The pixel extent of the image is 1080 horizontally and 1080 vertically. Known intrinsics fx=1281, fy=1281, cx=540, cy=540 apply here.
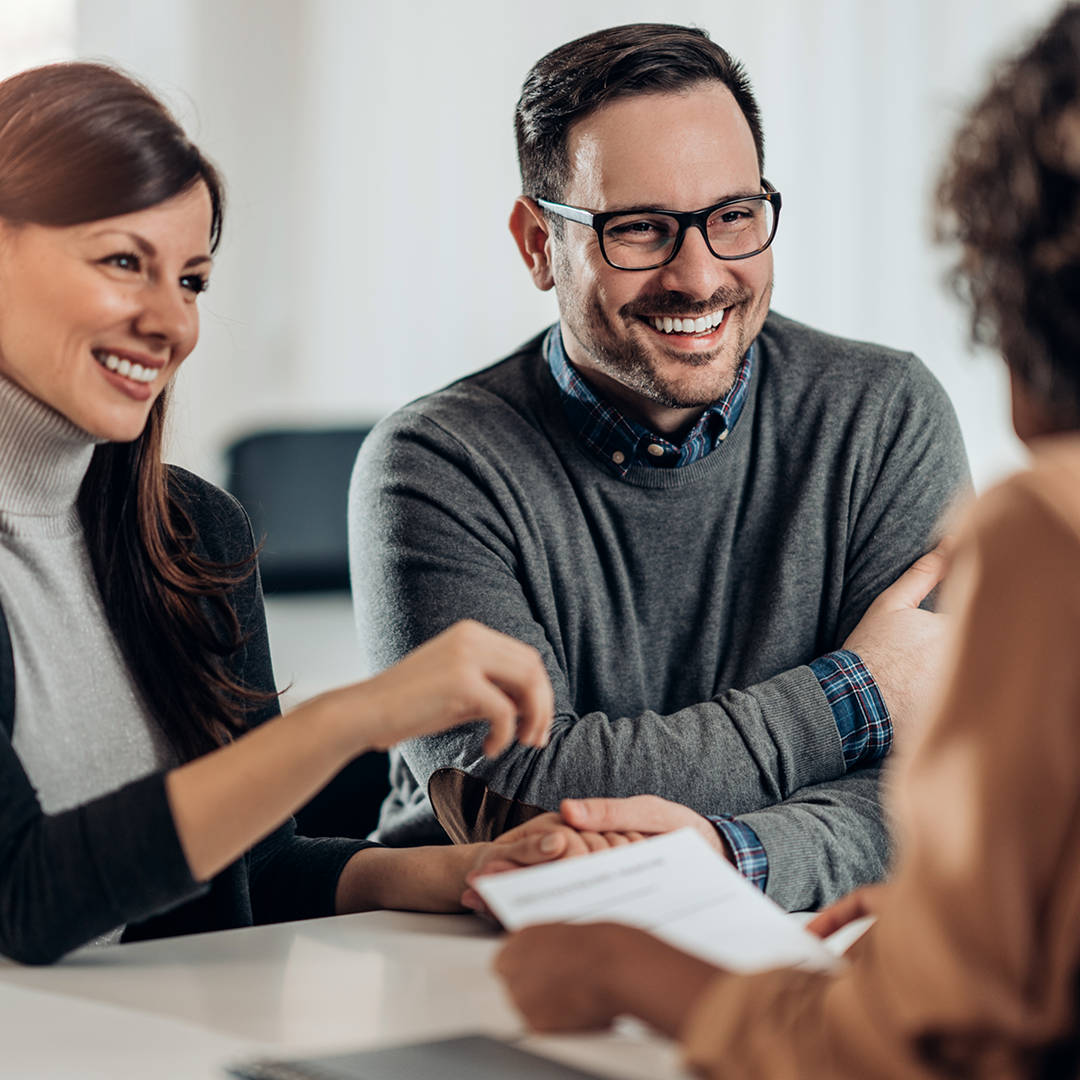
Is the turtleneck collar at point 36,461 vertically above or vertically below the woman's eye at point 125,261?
below

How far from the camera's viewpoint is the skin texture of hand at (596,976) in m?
0.74

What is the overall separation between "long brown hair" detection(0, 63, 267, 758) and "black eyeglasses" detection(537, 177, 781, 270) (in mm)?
516

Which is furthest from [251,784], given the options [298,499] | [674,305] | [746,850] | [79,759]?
[298,499]

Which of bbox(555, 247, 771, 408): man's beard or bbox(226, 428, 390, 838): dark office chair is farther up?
bbox(555, 247, 771, 408): man's beard

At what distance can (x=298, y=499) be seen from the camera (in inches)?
132

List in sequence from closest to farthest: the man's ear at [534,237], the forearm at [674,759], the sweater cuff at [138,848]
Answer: the sweater cuff at [138,848] → the forearm at [674,759] → the man's ear at [534,237]

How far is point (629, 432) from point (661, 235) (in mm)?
251

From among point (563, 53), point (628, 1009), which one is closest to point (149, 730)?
point (628, 1009)

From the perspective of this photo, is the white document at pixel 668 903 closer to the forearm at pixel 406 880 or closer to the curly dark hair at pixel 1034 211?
the forearm at pixel 406 880

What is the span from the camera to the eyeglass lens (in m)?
1.61

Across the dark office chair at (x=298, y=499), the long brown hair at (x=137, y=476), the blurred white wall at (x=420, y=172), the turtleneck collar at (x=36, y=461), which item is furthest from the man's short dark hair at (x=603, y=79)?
the blurred white wall at (x=420, y=172)

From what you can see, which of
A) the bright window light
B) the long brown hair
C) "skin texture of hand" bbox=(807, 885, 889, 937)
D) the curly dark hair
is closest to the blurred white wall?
the bright window light

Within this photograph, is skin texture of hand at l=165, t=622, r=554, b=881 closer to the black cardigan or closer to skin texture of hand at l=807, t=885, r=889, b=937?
the black cardigan

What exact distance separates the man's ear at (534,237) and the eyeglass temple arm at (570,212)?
42 millimetres
